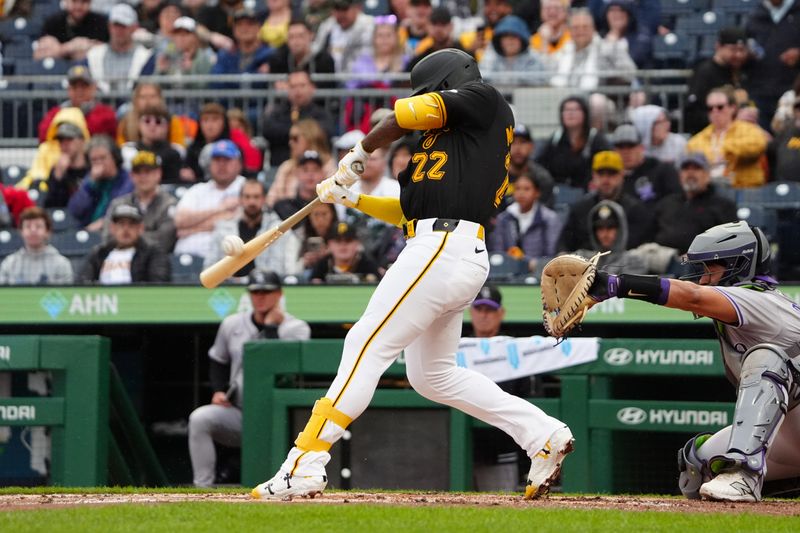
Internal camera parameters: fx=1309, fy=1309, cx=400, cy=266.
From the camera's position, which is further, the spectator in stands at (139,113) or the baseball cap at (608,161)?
the spectator in stands at (139,113)

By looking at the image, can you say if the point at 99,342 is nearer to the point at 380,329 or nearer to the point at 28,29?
the point at 380,329

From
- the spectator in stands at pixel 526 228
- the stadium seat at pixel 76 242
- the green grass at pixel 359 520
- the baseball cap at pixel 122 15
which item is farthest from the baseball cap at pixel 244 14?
the green grass at pixel 359 520

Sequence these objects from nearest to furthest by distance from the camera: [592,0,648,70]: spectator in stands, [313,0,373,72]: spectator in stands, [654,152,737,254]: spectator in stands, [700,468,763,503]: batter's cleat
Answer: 1. [700,468,763,503]: batter's cleat
2. [654,152,737,254]: spectator in stands
3. [592,0,648,70]: spectator in stands
4. [313,0,373,72]: spectator in stands

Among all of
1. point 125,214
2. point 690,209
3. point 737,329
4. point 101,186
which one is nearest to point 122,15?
point 101,186

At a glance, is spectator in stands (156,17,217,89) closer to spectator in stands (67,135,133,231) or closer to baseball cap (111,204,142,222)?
spectator in stands (67,135,133,231)

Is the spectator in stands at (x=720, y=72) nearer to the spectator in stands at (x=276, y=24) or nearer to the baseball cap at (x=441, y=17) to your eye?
the baseball cap at (x=441, y=17)

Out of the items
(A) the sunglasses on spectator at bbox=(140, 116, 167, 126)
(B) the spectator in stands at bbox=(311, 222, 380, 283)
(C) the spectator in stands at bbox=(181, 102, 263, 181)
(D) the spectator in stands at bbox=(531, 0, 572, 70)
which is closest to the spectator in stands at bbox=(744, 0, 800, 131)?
(D) the spectator in stands at bbox=(531, 0, 572, 70)

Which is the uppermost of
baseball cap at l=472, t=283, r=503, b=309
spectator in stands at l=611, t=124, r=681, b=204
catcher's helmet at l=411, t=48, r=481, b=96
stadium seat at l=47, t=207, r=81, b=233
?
catcher's helmet at l=411, t=48, r=481, b=96

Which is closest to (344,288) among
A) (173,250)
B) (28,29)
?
(173,250)
